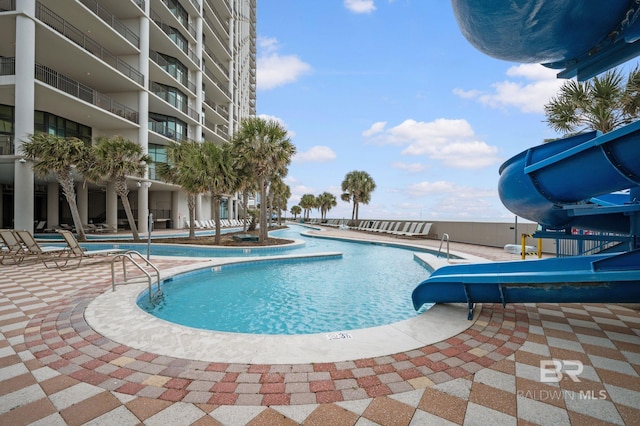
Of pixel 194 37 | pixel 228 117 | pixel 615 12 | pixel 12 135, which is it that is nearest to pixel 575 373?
pixel 615 12

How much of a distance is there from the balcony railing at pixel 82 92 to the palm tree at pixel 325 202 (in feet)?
137

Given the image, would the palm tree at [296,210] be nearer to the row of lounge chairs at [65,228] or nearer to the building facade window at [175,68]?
the building facade window at [175,68]

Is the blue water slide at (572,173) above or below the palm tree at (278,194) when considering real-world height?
below

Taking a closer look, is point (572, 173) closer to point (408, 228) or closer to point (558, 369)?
point (558, 369)

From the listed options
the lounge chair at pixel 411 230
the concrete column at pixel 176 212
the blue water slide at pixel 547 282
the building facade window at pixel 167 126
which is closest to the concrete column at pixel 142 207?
the building facade window at pixel 167 126

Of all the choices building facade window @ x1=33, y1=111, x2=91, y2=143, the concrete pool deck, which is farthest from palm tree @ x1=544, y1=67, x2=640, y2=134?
building facade window @ x1=33, y1=111, x2=91, y2=143

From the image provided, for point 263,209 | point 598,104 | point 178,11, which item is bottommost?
point 263,209

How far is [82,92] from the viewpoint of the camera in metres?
18.3

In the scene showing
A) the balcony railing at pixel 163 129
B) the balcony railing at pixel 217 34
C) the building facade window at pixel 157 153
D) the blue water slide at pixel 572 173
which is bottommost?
the blue water slide at pixel 572 173

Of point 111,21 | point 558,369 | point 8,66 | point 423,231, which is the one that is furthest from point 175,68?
point 558,369

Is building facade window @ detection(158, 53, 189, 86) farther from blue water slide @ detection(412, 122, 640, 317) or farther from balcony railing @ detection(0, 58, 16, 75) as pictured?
blue water slide @ detection(412, 122, 640, 317)

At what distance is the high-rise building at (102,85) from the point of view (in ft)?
45.6

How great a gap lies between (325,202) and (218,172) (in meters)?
45.9

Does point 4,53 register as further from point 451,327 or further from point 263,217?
point 451,327
